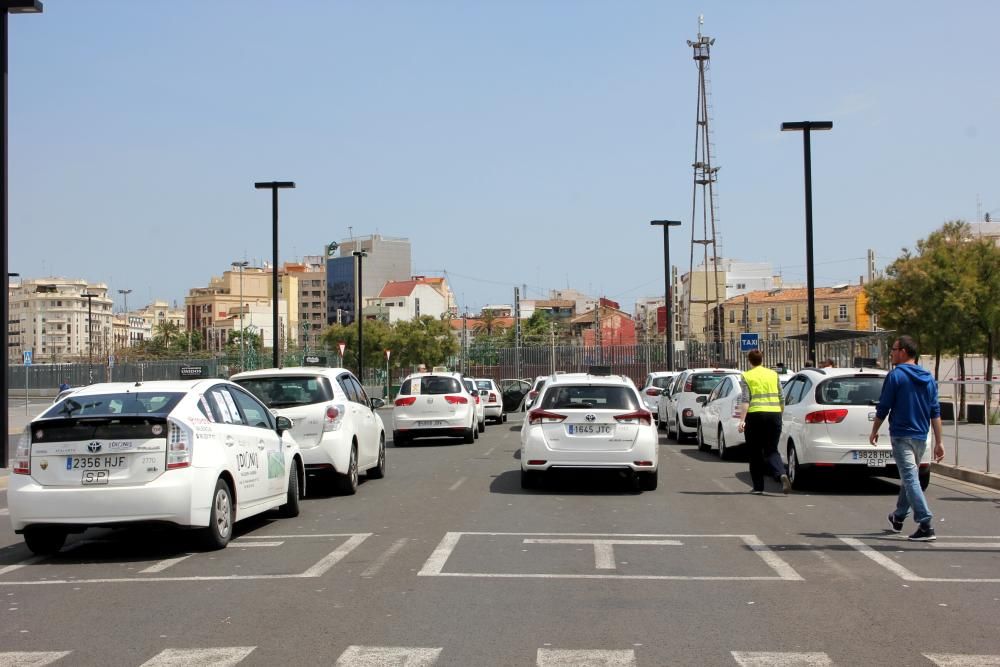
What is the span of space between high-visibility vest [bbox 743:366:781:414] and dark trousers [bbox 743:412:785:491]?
0.08m

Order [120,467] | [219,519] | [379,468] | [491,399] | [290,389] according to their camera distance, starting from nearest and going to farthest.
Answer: [120,467] < [219,519] < [290,389] < [379,468] < [491,399]

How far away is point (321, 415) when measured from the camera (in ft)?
47.9

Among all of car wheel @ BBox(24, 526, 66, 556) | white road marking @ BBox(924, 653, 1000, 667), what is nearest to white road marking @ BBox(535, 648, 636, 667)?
white road marking @ BBox(924, 653, 1000, 667)

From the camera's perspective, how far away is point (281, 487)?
39.9 feet

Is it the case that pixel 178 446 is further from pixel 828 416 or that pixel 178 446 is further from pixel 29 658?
pixel 828 416

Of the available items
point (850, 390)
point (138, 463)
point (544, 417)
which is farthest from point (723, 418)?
point (138, 463)

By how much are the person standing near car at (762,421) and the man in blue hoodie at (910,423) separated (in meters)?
3.58

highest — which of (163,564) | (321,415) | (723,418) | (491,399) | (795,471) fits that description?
(321,415)

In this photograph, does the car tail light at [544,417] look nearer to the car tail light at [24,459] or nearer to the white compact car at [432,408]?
the car tail light at [24,459]

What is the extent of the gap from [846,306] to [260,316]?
9777 cm

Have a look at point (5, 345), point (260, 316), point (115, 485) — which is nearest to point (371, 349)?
point (5, 345)

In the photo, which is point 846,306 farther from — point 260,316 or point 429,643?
point 429,643

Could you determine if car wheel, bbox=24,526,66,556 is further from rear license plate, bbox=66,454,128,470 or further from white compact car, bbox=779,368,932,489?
white compact car, bbox=779,368,932,489

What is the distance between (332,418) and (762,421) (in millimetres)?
5498
